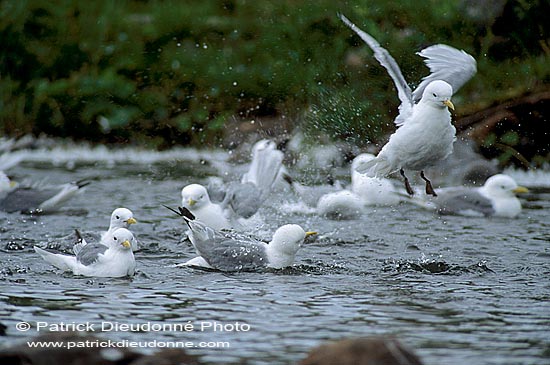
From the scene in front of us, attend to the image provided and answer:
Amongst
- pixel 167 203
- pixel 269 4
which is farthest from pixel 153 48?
pixel 167 203

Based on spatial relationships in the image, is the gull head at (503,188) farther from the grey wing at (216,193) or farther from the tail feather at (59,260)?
the tail feather at (59,260)

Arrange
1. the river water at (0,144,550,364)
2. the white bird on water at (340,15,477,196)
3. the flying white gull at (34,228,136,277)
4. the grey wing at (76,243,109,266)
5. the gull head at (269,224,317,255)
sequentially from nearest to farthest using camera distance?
the river water at (0,144,550,364) < the flying white gull at (34,228,136,277) < the grey wing at (76,243,109,266) < the gull head at (269,224,317,255) < the white bird on water at (340,15,477,196)

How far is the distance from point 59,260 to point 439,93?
10.6 feet

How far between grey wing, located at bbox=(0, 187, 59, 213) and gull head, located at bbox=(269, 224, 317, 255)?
4026 mm

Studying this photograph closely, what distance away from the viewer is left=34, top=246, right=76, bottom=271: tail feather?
26.5 ft

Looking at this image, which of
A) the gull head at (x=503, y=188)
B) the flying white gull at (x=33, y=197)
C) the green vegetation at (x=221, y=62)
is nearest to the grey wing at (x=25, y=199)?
the flying white gull at (x=33, y=197)

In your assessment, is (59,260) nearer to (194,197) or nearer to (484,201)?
(194,197)

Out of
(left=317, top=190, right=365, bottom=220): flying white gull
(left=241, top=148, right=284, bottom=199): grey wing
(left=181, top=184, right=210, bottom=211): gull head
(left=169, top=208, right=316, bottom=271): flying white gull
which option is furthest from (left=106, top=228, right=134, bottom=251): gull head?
(left=317, top=190, right=365, bottom=220): flying white gull

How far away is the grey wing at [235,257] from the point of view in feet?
27.2

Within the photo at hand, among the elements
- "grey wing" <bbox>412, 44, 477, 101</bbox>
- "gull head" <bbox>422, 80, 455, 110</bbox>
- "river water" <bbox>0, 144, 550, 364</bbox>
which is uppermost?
"grey wing" <bbox>412, 44, 477, 101</bbox>

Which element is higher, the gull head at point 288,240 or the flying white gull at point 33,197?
the flying white gull at point 33,197

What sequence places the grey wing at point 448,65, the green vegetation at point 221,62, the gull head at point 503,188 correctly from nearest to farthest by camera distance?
the grey wing at point 448,65 < the gull head at point 503,188 < the green vegetation at point 221,62

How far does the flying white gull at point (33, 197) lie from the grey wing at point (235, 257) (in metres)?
3.59

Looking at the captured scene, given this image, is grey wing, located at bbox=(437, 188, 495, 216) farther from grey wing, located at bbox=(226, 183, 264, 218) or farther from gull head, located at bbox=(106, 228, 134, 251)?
gull head, located at bbox=(106, 228, 134, 251)
